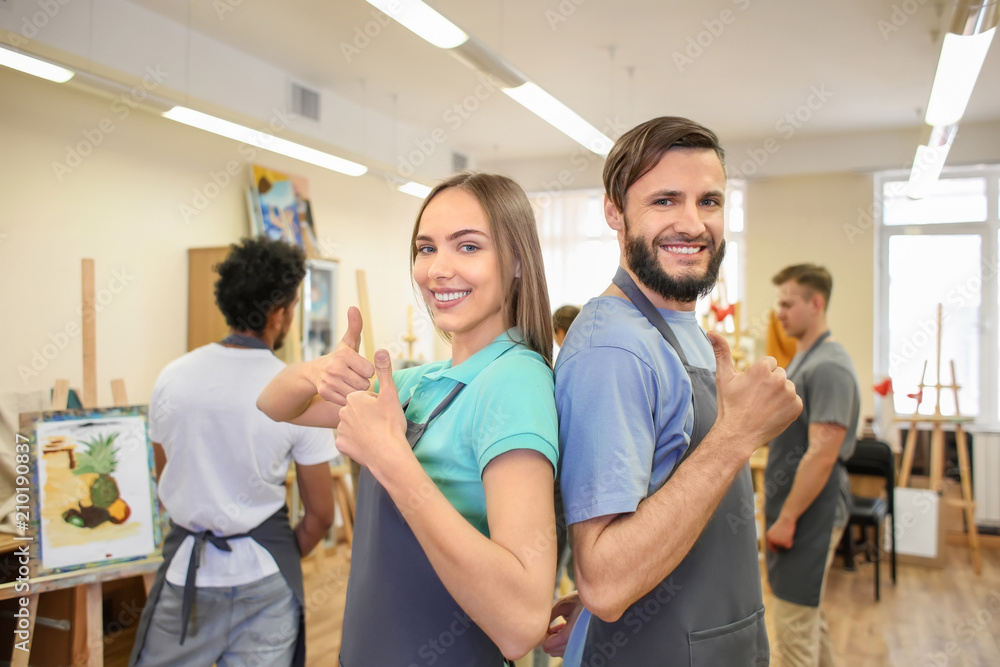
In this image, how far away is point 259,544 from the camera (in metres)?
2.09

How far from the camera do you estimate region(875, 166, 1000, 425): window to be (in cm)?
746

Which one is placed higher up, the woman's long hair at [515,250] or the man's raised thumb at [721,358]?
the woman's long hair at [515,250]

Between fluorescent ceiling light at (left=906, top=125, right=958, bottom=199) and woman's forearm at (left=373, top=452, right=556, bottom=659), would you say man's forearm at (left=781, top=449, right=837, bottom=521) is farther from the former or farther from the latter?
fluorescent ceiling light at (left=906, top=125, right=958, bottom=199)

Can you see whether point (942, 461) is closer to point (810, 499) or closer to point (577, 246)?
point (577, 246)

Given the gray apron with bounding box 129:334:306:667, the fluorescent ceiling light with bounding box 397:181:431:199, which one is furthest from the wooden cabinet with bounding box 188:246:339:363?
the gray apron with bounding box 129:334:306:667

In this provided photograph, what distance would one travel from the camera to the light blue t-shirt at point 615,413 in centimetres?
108

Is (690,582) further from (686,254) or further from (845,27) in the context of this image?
(845,27)

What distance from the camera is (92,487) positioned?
2570 mm

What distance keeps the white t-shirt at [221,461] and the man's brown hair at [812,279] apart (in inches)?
92.6

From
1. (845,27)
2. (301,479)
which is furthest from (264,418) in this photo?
(845,27)

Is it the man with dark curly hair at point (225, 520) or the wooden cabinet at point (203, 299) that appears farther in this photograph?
the wooden cabinet at point (203, 299)

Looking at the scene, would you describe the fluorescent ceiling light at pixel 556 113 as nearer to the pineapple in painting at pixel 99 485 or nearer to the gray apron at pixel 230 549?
the gray apron at pixel 230 549

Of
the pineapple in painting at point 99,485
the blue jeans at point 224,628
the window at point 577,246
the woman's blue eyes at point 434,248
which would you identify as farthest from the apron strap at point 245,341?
the window at point 577,246

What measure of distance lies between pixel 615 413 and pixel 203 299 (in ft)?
15.2
